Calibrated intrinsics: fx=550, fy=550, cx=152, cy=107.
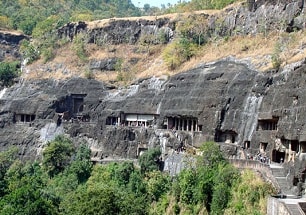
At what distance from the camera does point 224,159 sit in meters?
38.5

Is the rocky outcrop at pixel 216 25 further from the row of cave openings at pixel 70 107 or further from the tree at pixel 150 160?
the tree at pixel 150 160

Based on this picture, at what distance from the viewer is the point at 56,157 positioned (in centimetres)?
5203

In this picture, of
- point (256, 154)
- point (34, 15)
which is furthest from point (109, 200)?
point (34, 15)

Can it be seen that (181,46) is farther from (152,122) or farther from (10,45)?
(10,45)

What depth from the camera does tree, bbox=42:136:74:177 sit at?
51.9 metres

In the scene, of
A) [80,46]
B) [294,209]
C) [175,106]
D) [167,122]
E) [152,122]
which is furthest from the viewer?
[80,46]

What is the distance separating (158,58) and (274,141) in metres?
27.7

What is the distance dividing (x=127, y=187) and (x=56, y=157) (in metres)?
10.9

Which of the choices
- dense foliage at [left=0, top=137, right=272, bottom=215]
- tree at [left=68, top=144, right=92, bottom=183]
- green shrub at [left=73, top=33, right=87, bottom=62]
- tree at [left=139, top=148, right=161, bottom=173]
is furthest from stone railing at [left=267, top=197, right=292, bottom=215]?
green shrub at [left=73, top=33, right=87, bottom=62]

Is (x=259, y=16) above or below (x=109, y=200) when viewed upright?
above

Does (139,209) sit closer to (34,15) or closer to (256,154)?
(256,154)

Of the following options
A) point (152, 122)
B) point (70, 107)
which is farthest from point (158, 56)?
point (152, 122)

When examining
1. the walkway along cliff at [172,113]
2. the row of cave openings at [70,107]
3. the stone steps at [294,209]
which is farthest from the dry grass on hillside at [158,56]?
the stone steps at [294,209]

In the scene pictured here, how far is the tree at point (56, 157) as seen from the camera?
5188cm
